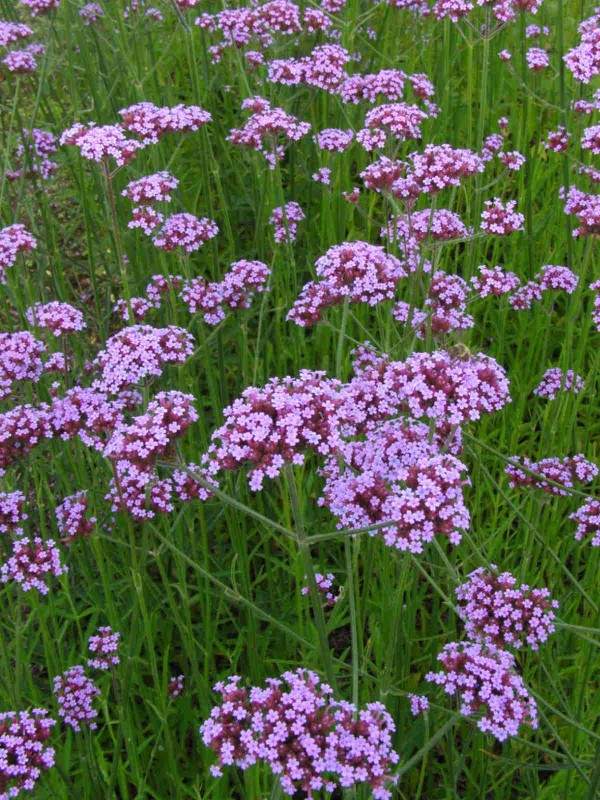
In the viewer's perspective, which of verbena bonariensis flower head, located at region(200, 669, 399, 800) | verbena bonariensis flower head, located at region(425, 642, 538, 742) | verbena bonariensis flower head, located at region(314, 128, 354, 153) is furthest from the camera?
verbena bonariensis flower head, located at region(314, 128, 354, 153)

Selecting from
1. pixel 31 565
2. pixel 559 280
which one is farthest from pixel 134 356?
pixel 559 280

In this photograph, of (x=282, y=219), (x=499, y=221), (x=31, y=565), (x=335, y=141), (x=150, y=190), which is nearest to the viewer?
(x=31, y=565)

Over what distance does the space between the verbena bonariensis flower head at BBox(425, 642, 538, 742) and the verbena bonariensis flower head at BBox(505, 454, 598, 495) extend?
32.7 inches

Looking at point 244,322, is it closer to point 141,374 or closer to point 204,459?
point 141,374

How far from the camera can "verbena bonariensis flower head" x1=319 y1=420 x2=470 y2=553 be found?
2000 mm

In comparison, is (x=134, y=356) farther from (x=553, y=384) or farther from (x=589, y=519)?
(x=553, y=384)

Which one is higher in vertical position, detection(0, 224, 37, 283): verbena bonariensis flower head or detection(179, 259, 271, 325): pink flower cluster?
detection(0, 224, 37, 283): verbena bonariensis flower head

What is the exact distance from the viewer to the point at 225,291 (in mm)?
3523

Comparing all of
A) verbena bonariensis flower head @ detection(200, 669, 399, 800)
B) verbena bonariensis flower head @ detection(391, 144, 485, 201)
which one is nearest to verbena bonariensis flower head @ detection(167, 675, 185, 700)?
verbena bonariensis flower head @ detection(200, 669, 399, 800)

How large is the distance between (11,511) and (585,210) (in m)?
2.40

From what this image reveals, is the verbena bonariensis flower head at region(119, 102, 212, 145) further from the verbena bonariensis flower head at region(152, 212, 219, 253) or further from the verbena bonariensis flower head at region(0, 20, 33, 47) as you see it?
the verbena bonariensis flower head at region(0, 20, 33, 47)

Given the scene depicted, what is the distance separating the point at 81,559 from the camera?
344 centimetres

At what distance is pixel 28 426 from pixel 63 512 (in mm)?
369

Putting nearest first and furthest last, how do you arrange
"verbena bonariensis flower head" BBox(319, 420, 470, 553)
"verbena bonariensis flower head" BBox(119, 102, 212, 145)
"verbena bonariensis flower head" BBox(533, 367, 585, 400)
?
"verbena bonariensis flower head" BBox(319, 420, 470, 553) < "verbena bonariensis flower head" BBox(119, 102, 212, 145) < "verbena bonariensis flower head" BBox(533, 367, 585, 400)
